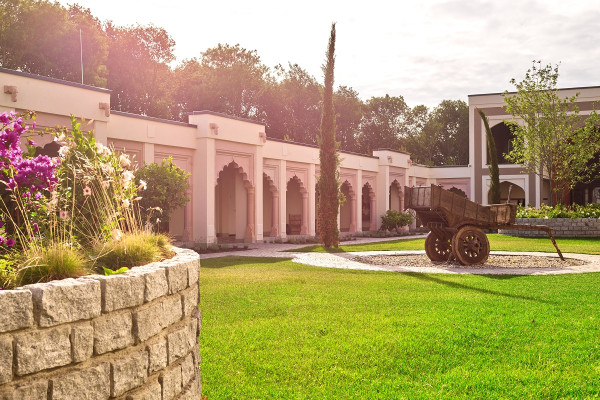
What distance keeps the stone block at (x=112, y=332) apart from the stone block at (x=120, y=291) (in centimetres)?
5

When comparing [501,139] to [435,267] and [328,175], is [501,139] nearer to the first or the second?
[328,175]

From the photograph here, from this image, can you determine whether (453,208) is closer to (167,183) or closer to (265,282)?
(265,282)

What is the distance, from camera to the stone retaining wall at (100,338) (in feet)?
8.29

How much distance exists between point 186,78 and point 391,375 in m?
36.0

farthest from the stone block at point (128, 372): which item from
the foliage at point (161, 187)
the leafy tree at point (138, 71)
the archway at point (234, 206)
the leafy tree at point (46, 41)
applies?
the leafy tree at point (138, 71)

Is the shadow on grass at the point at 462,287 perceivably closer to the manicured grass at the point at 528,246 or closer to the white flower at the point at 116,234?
the white flower at the point at 116,234

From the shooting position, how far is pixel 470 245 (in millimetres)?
12812

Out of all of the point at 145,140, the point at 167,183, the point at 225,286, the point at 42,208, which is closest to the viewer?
the point at 42,208

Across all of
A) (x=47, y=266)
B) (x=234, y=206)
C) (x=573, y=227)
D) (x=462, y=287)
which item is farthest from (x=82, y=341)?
(x=573, y=227)

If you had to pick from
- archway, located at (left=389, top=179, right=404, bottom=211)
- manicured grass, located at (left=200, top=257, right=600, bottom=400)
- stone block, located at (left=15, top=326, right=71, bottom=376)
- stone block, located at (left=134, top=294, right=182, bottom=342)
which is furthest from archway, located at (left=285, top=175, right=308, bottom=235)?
stone block, located at (left=15, top=326, right=71, bottom=376)

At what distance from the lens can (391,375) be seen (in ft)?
15.7

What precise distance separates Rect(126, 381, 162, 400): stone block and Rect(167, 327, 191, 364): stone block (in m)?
0.23

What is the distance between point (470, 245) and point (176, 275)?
10.0 metres

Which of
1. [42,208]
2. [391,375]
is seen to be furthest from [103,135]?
[391,375]
